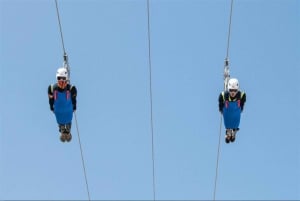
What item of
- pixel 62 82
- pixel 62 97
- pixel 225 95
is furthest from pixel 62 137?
pixel 225 95

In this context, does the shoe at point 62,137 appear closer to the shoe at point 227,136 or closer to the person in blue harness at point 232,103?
the person in blue harness at point 232,103

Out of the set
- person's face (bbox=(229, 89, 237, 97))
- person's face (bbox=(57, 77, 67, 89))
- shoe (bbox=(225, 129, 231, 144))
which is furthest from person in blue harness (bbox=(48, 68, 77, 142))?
shoe (bbox=(225, 129, 231, 144))

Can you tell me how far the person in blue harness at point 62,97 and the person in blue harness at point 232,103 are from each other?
363 cm

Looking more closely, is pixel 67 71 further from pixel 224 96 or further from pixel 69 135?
pixel 224 96

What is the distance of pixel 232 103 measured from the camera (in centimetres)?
1435

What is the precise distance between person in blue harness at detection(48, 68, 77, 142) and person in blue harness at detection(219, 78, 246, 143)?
363cm

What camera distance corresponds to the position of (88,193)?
18969 millimetres

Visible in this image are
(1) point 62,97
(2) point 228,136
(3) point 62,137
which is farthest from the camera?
(2) point 228,136

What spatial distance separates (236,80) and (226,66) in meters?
0.55

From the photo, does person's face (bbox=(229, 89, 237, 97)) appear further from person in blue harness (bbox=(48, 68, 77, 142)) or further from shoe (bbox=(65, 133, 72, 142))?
shoe (bbox=(65, 133, 72, 142))

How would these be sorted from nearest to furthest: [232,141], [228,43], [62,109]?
[228,43], [62,109], [232,141]

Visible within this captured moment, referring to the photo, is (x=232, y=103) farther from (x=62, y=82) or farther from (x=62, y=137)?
(x=62, y=137)

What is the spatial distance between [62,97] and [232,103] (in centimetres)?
412

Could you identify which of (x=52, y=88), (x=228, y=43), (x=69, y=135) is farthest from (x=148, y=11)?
(x=69, y=135)
